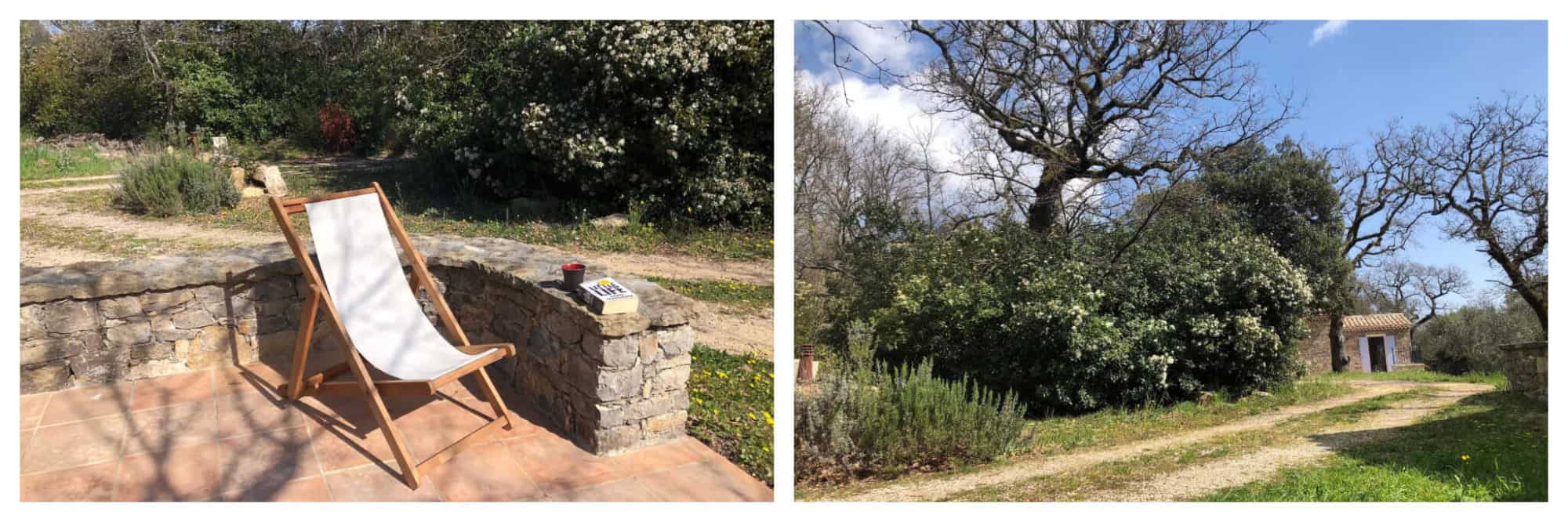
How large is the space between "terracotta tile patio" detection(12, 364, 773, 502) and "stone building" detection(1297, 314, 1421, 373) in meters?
3.62

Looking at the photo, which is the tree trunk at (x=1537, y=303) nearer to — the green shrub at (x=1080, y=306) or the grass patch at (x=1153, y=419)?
the green shrub at (x=1080, y=306)

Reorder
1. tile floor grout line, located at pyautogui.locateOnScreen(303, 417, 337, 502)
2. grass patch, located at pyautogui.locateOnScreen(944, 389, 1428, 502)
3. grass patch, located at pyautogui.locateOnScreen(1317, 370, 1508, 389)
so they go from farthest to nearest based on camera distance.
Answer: grass patch, located at pyautogui.locateOnScreen(1317, 370, 1508, 389)
grass patch, located at pyautogui.locateOnScreen(944, 389, 1428, 502)
tile floor grout line, located at pyautogui.locateOnScreen(303, 417, 337, 502)

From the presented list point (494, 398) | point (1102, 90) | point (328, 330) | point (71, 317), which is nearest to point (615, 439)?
point (494, 398)

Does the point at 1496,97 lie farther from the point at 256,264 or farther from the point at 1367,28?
the point at 256,264


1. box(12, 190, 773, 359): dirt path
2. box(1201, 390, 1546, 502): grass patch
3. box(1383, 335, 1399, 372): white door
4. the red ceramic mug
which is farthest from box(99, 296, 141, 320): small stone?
box(1383, 335, 1399, 372): white door

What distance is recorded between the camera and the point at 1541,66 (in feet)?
11.3

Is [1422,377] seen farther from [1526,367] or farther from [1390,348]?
[1526,367]

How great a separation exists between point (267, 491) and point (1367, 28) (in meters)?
4.59

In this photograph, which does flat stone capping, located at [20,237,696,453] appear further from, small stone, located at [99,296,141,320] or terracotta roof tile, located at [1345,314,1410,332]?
terracotta roof tile, located at [1345,314,1410,332]

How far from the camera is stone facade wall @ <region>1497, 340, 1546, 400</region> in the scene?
151 inches

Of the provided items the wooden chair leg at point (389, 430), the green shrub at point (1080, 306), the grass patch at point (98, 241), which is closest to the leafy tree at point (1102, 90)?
the green shrub at point (1080, 306)

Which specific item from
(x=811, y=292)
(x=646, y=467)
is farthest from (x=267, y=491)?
(x=811, y=292)
